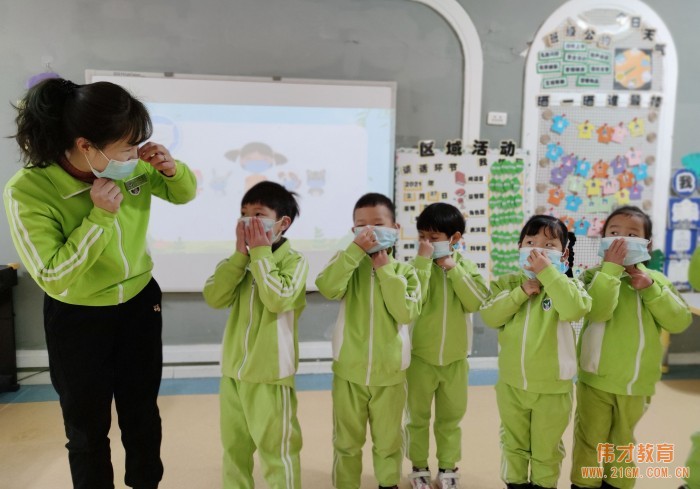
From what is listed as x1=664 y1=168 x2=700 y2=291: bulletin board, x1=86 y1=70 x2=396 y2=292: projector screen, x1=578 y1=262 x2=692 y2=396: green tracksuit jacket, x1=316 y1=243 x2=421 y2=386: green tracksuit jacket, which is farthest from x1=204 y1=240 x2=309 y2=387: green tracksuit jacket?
x1=664 y1=168 x2=700 y2=291: bulletin board

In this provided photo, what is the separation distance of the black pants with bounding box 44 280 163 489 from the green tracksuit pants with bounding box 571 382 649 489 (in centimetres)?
149

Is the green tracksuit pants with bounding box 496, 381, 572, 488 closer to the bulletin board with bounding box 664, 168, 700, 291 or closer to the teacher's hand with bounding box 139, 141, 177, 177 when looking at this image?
the teacher's hand with bounding box 139, 141, 177, 177

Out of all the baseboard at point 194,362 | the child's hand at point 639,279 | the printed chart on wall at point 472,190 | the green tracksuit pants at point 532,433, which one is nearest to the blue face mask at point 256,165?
the printed chart on wall at point 472,190

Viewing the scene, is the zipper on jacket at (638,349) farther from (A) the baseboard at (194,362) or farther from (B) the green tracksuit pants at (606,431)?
(A) the baseboard at (194,362)

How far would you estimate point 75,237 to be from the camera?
1235 mm

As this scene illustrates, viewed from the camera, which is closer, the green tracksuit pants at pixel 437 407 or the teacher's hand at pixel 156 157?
the teacher's hand at pixel 156 157

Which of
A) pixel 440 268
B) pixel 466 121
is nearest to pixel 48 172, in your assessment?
pixel 440 268

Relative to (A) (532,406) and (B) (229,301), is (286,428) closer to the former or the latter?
(B) (229,301)

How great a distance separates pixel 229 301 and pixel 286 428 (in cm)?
46

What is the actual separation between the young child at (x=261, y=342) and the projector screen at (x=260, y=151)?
Answer: 1338 millimetres

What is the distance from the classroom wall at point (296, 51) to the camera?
2777mm

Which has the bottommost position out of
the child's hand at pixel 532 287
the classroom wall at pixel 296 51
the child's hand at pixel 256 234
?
the child's hand at pixel 532 287

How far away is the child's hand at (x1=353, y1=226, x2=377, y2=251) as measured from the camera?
1608mm

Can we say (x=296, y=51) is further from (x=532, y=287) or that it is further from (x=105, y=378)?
(x=105, y=378)
